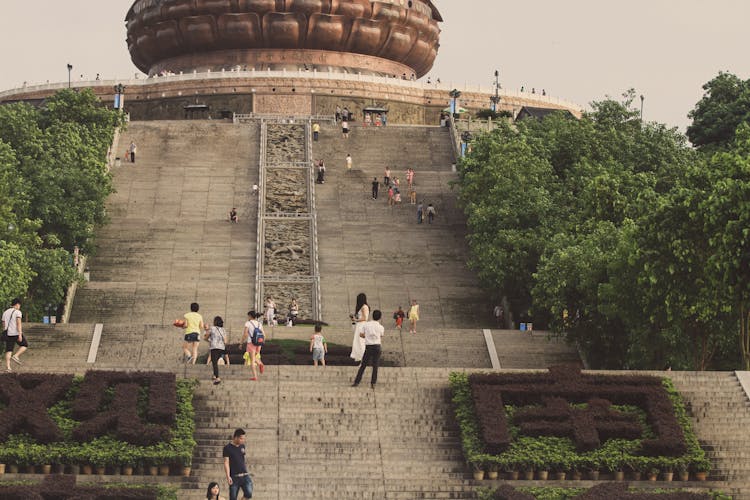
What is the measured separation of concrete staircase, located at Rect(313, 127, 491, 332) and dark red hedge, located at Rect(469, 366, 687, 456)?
51.0ft

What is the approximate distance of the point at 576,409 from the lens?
2542 centimetres

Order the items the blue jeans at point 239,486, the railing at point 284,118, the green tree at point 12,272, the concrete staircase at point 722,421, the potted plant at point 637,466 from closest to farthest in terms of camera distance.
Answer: the blue jeans at point 239,486 → the potted plant at point 637,466 → the concrete staircase at point 722,421 → the green tree at point 12,272 → the railing at point 284,118

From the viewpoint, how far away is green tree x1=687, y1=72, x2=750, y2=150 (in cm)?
5281

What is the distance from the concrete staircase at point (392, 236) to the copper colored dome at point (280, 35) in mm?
12816

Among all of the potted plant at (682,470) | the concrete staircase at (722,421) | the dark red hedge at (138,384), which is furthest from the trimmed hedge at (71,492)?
the concrete staircase at (722,421)

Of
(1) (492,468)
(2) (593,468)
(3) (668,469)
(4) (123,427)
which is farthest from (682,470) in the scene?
(4) (123,427)

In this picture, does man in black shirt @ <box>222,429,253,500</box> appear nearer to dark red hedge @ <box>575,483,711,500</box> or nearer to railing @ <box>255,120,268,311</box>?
dark red hedge @ <box>575,483,711,500</box>

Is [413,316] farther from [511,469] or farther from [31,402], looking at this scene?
[31,402]

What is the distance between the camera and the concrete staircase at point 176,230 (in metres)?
42.6

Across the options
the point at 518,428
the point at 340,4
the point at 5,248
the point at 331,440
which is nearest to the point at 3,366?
the point at 5,248

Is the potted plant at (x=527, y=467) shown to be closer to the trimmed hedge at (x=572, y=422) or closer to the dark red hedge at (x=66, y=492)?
the trimmed hedge at (x=572, y=422)

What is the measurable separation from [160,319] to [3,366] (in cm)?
1102

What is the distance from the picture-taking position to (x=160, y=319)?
41.3m

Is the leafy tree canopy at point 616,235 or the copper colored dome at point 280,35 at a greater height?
the copper colored dome at point 280,35
